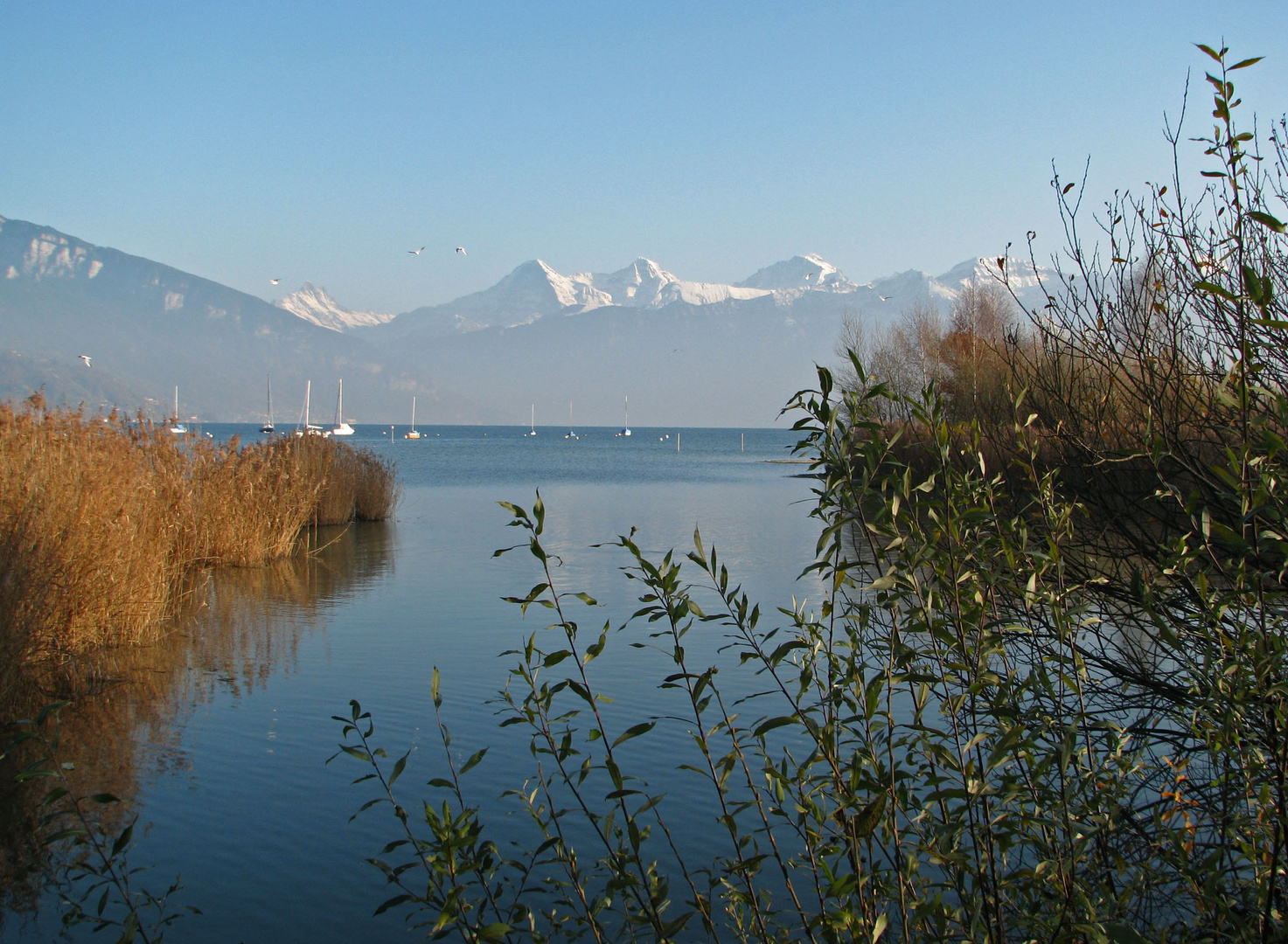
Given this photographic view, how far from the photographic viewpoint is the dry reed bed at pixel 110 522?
19.4 feet

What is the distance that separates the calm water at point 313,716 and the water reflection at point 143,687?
0.02 metres

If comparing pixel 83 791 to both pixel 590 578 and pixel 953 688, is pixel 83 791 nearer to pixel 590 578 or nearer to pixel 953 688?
pixel 953 688

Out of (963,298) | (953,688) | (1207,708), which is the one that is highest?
(963,298)

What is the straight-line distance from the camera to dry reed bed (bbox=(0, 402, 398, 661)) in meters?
5.90

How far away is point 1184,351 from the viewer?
375 centimetres

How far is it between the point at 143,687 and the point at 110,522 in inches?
52.0

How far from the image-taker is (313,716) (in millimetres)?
6078

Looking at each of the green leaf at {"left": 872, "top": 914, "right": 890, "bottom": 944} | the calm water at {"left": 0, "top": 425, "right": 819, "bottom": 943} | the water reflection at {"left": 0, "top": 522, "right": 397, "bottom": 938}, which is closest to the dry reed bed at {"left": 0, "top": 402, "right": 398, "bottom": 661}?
the water reflection at {"left": 0, "top": 522, "right": 397, "bottom": 938}

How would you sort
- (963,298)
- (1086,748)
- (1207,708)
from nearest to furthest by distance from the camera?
(1207,708), (1086,748), (963,298)

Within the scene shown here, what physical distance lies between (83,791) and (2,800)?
342 mm

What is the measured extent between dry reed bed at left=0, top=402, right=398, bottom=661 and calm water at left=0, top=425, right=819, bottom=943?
48cm

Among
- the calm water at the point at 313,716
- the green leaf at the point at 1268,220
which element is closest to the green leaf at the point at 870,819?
the green leaf at the point at 1268,220

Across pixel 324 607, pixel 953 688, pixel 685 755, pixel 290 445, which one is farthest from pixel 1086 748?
pixel 290 445

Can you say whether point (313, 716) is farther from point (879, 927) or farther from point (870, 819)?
point (870, 819)
